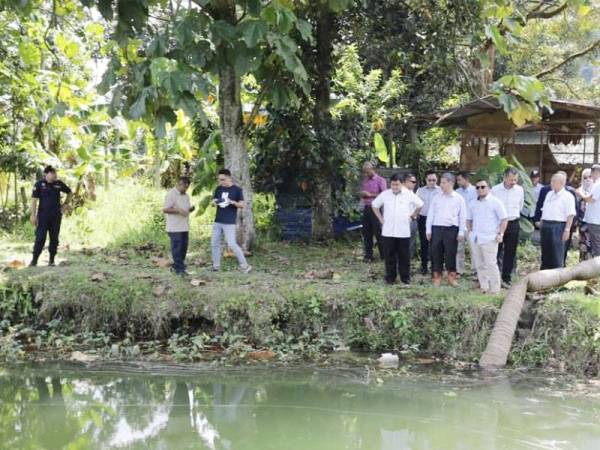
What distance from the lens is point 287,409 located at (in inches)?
232

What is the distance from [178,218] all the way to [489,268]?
12.7 ft

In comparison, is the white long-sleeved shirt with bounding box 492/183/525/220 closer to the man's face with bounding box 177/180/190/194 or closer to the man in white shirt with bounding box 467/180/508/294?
the man in white shirt with bounding box 467/180/508/294

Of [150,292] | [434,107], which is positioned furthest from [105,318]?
[434,107]

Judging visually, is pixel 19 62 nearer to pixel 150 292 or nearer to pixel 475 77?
pixel 150 292

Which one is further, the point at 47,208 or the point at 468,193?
the point at 47,208

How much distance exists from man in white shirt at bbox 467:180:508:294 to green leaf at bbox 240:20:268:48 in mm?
3137

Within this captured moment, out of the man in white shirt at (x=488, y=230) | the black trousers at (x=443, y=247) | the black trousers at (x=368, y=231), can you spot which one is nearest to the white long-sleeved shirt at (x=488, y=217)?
the man in white shirt at (x=488, y=230)

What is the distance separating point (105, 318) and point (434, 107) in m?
10.9

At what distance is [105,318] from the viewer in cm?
798

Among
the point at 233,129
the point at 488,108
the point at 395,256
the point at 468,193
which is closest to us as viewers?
the point at 395,256

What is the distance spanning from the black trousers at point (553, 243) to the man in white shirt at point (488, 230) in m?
0.85

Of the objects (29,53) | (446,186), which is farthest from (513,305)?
(29,53)

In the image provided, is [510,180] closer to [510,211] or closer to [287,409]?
[510,211]

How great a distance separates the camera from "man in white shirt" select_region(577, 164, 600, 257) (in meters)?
8.55
